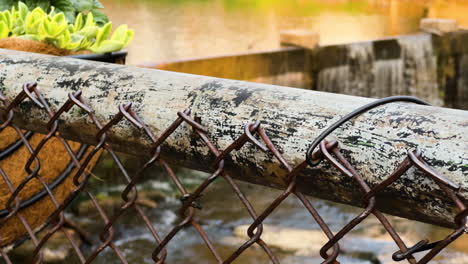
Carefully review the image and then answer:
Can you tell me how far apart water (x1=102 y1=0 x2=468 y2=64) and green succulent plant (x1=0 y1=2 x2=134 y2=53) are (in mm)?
7158

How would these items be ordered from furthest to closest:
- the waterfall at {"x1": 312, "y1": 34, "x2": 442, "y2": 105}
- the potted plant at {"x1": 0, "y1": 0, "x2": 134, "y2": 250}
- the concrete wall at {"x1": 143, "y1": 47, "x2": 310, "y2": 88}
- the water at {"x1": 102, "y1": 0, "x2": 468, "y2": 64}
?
the water at {"x1": 102, "y1": 0, "x2": 468, "y2": 64}
the waterfall at {"x1": 312, "y1": 34, "x2": 442, "y2": 105}
the concrete wall at {"x1": 143, "y1": 47, "x2": 310, "y2": 88}
the potted plant at {"x1": 0, "y1": 0, "x2": 134, "y2": 250}

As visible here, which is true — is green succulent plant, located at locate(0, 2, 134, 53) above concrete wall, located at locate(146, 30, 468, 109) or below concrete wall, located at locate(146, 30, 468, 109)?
above

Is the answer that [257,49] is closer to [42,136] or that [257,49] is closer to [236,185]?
[42,136]

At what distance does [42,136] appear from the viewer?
128cm

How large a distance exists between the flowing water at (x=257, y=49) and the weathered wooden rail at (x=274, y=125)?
2.49 metres

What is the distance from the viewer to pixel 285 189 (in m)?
0.61

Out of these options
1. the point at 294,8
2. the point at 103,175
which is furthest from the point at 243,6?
the point at 103,175

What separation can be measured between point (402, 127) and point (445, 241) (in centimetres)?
13

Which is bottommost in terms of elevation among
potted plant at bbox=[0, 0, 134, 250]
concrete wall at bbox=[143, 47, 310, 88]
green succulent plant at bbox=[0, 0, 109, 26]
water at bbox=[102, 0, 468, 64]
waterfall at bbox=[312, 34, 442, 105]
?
water at bbox=[102, 0, 468, 64]

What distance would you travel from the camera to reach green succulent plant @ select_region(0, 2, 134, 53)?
139 centimetres

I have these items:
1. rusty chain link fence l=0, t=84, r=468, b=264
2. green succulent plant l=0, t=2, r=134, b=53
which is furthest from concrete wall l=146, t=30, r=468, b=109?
rusty chain link fence l=0, t=84, r=468, b=264

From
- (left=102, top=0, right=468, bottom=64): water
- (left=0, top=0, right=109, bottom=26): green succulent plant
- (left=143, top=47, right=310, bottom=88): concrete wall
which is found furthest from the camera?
(left=102, top=0, right=468, bottom=64): water

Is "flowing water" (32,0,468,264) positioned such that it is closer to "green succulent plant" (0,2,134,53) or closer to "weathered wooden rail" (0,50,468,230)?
"green succulent plant" (0,2,134,53)

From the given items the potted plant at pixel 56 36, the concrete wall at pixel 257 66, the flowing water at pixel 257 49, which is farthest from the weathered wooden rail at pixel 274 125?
the concrete wall at pixel 257 66
